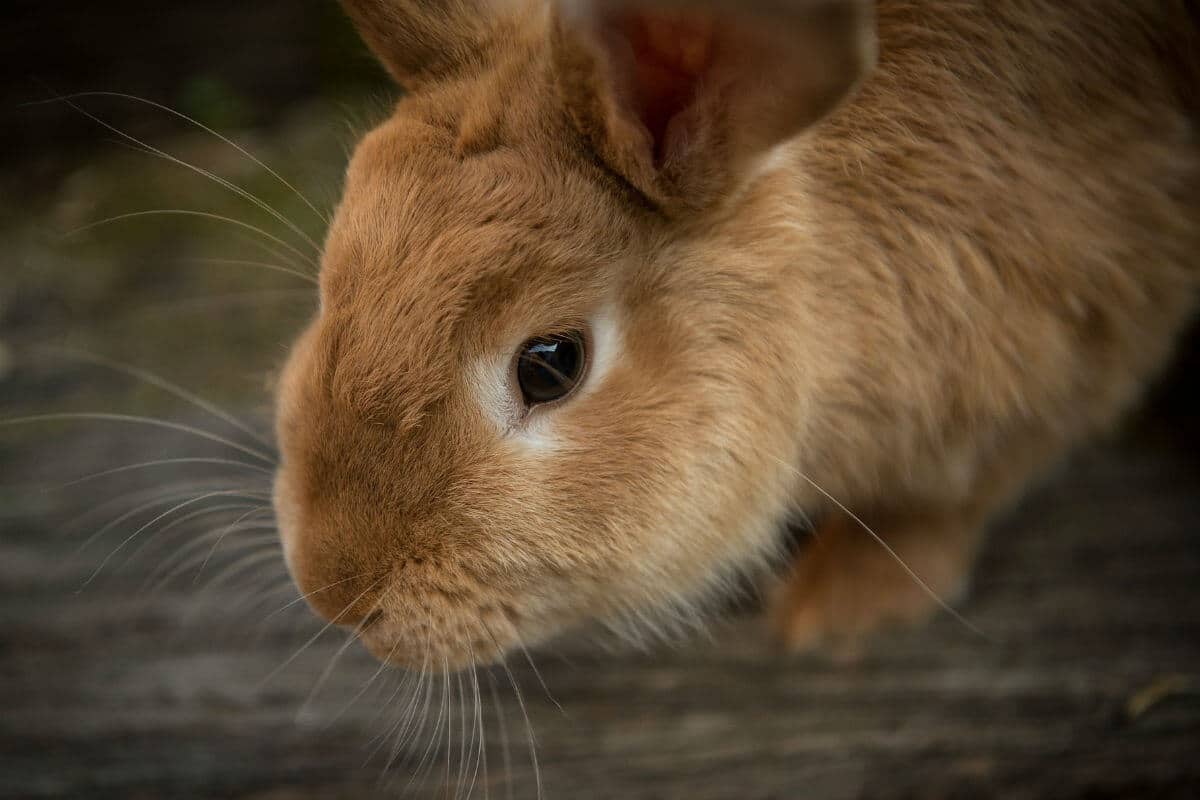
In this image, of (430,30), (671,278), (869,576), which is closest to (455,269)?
(671,278)

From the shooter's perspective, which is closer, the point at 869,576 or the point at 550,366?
the point at 550,366

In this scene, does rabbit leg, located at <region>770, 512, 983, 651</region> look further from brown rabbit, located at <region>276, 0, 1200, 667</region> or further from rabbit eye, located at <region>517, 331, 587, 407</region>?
rabbit eye, located at <region>517, 331, 587, 407</region>

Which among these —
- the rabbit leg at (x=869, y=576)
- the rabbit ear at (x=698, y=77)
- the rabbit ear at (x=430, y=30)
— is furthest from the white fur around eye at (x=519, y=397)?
the rabbit leg at (x=869, y=576)

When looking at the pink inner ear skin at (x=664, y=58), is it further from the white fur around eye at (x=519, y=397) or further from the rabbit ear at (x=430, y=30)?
the rabbit ear at (x=430, y=30)

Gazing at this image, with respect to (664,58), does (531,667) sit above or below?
below

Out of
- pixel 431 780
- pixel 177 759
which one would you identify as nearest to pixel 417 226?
pixel 431 780

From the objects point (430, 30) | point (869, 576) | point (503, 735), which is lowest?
point (869, 576)

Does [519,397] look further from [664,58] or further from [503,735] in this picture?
[503,735]
